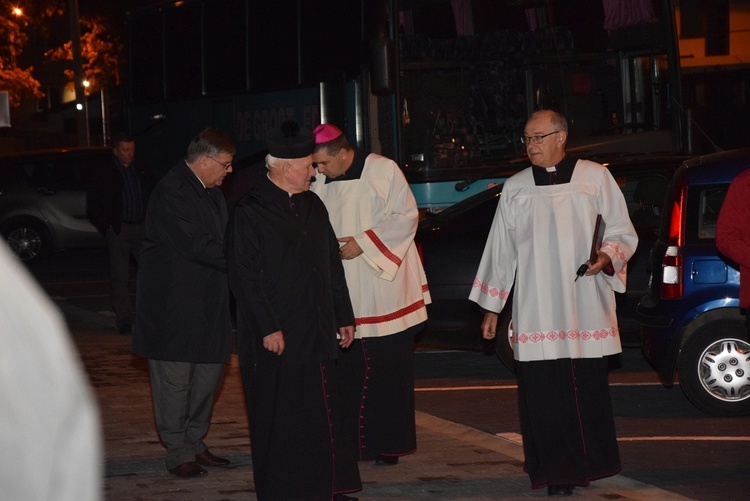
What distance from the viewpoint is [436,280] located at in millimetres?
Result: 10039

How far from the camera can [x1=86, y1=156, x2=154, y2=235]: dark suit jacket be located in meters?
12.2

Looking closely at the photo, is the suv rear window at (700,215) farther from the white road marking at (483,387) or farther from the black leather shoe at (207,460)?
the black leather shoe at (207,460)

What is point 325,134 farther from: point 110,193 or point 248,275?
point 110,193

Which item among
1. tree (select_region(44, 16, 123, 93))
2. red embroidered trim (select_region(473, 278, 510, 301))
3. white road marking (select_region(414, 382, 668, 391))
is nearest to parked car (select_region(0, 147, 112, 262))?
white road marking (select_region(414, 382, 668, 391))

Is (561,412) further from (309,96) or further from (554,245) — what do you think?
(309,96)

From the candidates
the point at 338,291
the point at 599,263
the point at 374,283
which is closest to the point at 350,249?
the point at 374,283

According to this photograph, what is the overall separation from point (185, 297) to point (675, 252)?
336 centimetres

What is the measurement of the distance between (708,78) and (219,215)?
7.17 m

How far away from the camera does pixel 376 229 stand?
270 inches

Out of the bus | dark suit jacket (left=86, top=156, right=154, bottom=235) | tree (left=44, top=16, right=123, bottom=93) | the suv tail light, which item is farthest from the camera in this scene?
tree (left=44, top=16, right=123, bottom=93)

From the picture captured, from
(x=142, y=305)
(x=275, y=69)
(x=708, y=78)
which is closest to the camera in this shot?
(x=142, y=305)

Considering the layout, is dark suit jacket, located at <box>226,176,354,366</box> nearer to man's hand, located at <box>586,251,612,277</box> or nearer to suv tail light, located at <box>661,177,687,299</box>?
man's hand, located at <box>586,251,612,277</box>

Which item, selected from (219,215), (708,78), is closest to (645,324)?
(219,215)

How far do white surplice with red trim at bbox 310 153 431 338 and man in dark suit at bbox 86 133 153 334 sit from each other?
5552 mm
